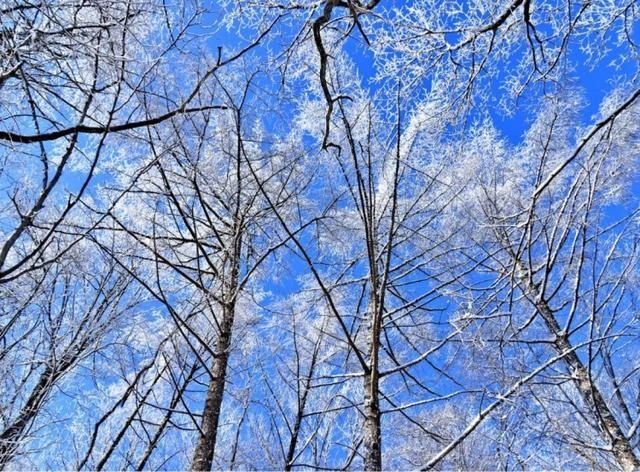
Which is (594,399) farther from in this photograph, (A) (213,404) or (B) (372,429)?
(A) (213,404)

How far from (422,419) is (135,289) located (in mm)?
3292

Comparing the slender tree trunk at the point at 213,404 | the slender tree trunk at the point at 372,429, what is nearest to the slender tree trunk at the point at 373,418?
the slender tree trunk at the point at 372,429

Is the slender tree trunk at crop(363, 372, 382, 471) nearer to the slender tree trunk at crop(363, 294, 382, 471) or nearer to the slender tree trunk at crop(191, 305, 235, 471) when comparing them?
the slender tree trunk at crop(363, 294, 382, 471)

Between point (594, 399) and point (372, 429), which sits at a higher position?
point (594, 399)

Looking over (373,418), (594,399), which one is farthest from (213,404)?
(594,399)

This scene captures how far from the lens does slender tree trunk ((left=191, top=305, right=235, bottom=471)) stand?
309 centimetres

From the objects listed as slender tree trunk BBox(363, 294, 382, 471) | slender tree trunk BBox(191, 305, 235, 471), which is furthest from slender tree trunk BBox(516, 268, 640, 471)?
slender tree trunk BBox(191, 305, 235, 471)

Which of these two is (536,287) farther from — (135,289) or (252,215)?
(135,289)

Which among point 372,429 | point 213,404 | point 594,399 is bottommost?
point 372,429

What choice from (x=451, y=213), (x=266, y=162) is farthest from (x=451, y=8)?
(x=451, y=213)

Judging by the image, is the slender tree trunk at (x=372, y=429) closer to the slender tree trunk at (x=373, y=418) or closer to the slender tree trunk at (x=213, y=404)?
the slender tree trunk at (x=373, y=418)

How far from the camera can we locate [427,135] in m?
3.75

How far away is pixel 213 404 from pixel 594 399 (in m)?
3.29

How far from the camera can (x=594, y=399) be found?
14.0ft
